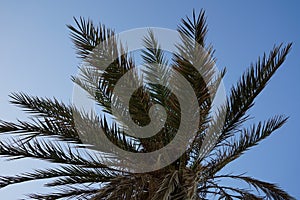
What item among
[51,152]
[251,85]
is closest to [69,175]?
[51,152]

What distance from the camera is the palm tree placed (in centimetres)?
838

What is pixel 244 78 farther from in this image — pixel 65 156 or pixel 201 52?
pixel 65 156

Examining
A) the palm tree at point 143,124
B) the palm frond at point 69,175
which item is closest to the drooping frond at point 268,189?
the palm tree at point 143,124

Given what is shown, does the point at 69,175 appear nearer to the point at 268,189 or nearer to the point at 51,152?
the point at 51,152

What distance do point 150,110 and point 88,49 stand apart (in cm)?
133

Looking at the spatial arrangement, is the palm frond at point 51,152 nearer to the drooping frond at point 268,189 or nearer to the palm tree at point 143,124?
the palm tree at point 143,124

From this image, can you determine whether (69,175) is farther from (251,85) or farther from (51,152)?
(251,85)

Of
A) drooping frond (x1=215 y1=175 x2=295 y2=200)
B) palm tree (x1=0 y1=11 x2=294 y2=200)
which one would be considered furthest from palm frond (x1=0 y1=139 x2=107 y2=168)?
drooping frond (x1=215 y1=175 x2=295 y2=200)

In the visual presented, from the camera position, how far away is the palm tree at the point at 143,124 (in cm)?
838

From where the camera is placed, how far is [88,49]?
28.2 feet

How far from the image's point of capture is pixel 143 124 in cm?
872

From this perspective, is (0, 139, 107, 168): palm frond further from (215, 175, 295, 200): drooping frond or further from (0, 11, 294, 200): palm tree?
(215, 175, 295, 200): drooping frond

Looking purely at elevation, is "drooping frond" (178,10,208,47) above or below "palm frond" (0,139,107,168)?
above

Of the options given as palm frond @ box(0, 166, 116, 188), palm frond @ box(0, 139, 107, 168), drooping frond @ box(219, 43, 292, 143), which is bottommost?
palm frond @ box(0, 166, 116, 188)
